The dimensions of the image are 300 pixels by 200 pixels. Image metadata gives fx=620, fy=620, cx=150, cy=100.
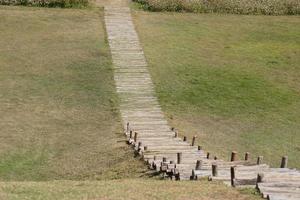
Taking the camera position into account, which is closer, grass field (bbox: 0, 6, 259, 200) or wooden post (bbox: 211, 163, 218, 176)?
grass field (bbox: 0, 6, 259, 200)

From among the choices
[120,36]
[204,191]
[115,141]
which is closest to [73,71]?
[120,36]

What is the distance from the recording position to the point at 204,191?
1442 centimetres

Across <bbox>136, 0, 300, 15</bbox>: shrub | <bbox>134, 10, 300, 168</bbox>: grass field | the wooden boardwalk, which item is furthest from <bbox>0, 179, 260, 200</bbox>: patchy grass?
<bbox>136, 0, 300, 15</bbox>: shrub

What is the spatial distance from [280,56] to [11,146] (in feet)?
58.9

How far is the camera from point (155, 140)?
2233 centimetres

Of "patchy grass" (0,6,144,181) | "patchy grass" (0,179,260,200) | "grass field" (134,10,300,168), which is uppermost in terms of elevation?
"patchy grass" (0,179,260,200)

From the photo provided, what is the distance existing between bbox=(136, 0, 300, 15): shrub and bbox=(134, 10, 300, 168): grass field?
836 mm

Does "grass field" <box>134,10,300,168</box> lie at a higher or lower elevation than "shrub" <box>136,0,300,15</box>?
lower

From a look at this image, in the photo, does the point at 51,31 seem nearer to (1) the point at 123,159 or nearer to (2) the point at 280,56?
(2) the point at 280,56

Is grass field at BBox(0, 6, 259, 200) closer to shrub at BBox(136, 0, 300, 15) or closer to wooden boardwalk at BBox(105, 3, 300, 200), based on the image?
wooden boardwalk at BBox(105, 3, 300, 200)

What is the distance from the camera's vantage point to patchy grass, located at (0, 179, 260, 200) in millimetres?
14023

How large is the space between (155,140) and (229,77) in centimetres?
1031

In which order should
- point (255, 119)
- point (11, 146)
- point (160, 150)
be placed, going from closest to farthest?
point (160, 150) → point (11, 146) → point (255, 119)

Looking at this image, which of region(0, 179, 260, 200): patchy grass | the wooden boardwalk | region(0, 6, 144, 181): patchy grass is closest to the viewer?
region(0, 179, 260, 200): patchy grass
